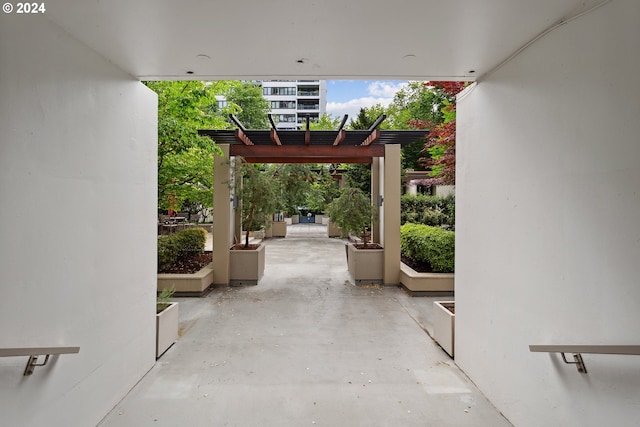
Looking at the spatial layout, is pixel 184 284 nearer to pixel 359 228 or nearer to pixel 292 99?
pixel 359 228

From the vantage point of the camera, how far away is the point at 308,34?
98.1 inches

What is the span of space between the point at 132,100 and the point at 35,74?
1234mm

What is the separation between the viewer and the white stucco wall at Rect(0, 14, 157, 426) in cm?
185

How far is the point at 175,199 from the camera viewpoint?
6.91 meters

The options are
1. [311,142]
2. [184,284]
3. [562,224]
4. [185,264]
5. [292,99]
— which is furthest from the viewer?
[292,99]

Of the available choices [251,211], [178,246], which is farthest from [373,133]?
[178,246]

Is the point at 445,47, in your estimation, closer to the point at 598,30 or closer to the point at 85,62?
the point at 598,30

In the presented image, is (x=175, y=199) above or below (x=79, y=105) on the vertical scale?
below

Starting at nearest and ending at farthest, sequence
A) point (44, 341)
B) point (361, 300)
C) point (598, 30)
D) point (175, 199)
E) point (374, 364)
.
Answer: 1. point (598, 30)
2. point (44, 341)
3. point (374, 364)
4. point (361, 300)
5. point (175, 199)

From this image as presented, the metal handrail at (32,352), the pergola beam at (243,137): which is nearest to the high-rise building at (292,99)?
the pergola beam at (243,137)

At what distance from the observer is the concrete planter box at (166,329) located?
3.74 meters

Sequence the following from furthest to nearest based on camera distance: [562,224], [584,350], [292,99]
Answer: [292,99] < [562,224] < [584,350]

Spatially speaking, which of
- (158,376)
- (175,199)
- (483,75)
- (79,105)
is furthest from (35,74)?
(175,199)

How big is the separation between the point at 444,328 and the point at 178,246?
592 centimetres
